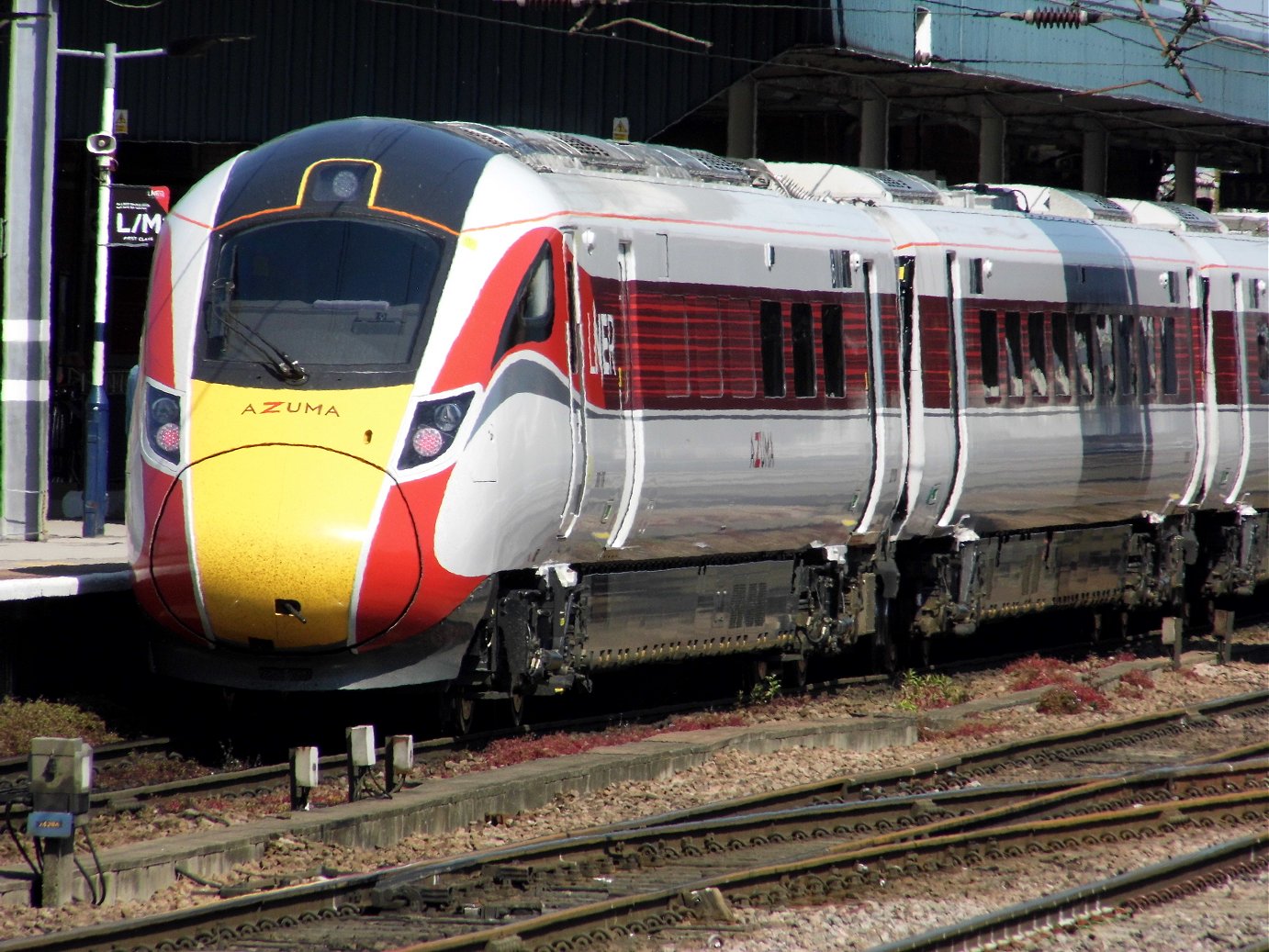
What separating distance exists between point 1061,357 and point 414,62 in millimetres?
9560

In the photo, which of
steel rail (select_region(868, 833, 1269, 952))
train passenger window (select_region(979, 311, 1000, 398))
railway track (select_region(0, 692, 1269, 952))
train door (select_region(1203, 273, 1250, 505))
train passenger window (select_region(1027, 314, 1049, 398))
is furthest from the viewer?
train door (select_region(1203, 273, 1250, 505))

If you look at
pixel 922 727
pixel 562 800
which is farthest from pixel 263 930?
pixel 922 727

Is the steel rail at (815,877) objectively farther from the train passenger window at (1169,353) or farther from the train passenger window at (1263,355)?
the train passenger window at (1263,355)

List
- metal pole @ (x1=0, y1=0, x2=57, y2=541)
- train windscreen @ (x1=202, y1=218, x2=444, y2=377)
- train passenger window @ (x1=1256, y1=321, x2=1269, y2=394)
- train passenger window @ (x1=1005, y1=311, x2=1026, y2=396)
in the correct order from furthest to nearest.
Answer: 1. train passenger window @ (x1=1256, y1=321, x2=1269, y2=394)
2. metal pole @ (x1=0, y1=0, x2=57, y2=541)
3. train passenger window @ (x1=1005, y1=311, x2=1026, y2=396)
4. train windscreen @ (x1=202, y1=218, x2=444, y2=377)

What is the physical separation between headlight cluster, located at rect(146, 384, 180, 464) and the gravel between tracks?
6.81 feet

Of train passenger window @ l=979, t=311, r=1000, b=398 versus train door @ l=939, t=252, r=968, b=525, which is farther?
train passenger window @ l=979, t=311, r=1000, b=398

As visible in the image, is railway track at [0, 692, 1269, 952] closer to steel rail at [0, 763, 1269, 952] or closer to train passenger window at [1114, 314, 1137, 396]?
steel rail at [0, 763, 1269, 952]

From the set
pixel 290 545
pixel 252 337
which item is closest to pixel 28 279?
pixel 252 337

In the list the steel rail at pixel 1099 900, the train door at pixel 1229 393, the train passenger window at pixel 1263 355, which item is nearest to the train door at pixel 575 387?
the steel rail at pixel 1099 900

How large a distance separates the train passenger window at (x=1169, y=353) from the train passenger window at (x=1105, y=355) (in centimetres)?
101

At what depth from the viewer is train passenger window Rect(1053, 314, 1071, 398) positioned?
17.4 m

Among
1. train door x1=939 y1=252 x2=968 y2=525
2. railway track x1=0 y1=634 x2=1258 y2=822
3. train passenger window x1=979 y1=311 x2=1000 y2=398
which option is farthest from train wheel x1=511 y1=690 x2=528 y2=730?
train passenger window x1=979 y1=311 x2=1000 y2=398

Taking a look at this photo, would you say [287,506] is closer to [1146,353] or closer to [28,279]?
[28,279]

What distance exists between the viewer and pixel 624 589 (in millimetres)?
13242
